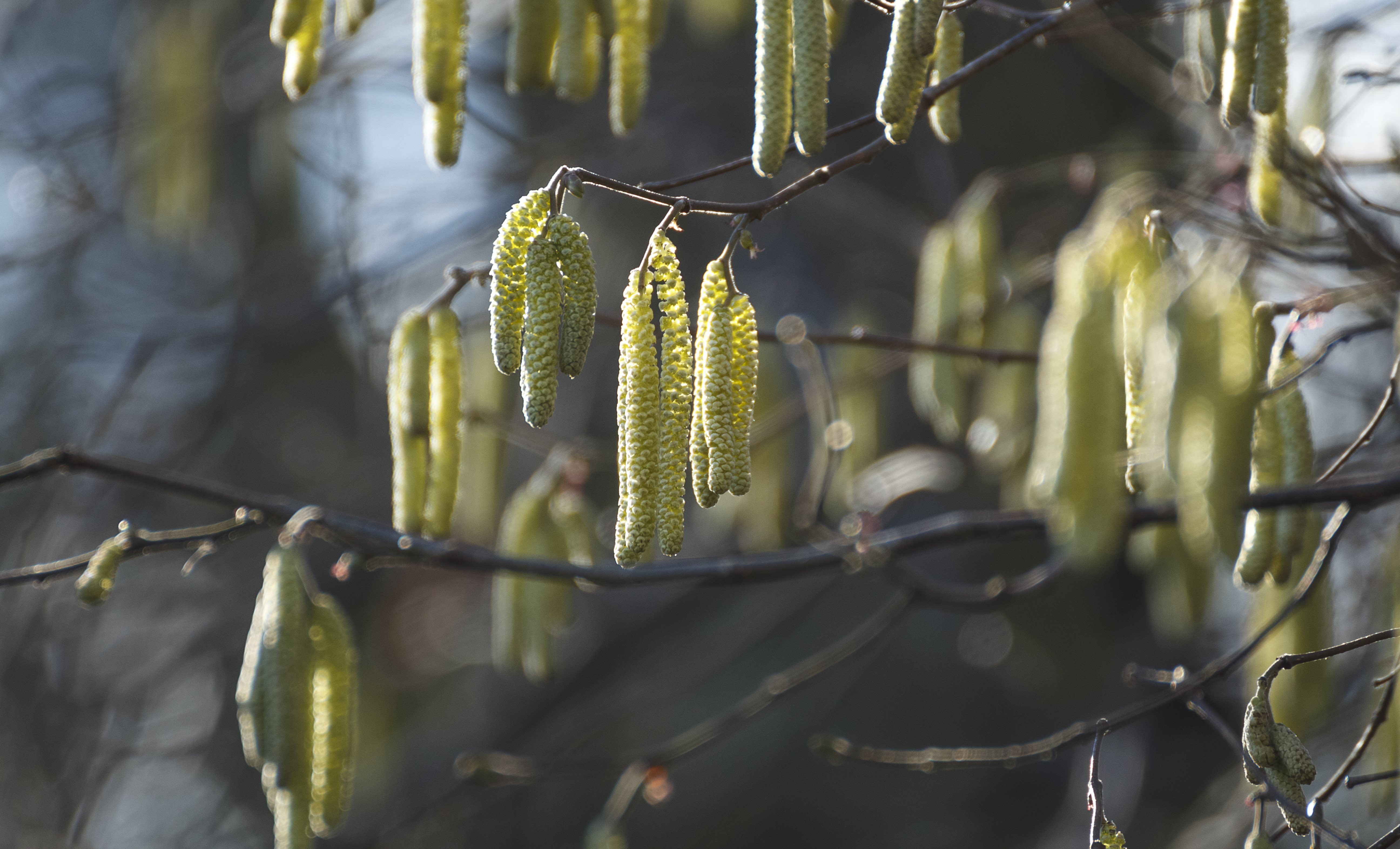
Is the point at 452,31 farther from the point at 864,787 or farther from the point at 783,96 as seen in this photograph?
the point at 864,787

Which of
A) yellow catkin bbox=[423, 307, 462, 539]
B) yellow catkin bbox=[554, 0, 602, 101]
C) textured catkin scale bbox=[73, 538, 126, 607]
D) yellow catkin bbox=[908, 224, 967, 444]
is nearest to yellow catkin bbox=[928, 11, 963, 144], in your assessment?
yellow catkin bbox=[554, 0, 602, 101]

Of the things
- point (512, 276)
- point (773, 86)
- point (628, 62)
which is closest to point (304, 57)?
point (628, 62)

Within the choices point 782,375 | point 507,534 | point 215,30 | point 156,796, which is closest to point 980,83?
point 782,375

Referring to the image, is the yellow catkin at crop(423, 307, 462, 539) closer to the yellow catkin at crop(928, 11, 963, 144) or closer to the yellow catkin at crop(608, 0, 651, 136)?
the yellow catkin at crop(608, 0, 651, 136)

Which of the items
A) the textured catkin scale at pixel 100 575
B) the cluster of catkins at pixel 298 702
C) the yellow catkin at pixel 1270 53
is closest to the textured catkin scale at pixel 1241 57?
the yellow catkin at pixel 1270 53

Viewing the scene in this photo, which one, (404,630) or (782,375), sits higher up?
(782,375)

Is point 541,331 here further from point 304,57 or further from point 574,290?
point 304,57

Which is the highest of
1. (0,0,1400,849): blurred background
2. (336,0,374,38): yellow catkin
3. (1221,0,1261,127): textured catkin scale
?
(1221,0,1261,127): textured catkin scale
